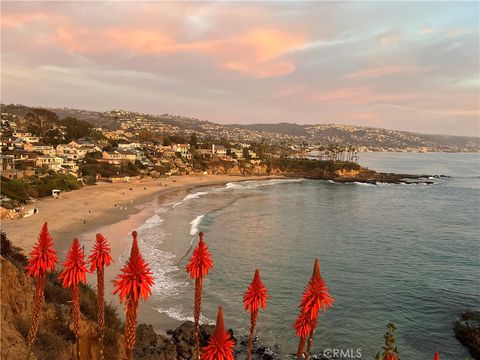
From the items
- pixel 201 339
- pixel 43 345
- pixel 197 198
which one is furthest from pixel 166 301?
pixel 197 198

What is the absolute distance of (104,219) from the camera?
56.8m

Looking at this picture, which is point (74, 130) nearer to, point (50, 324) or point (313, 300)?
point (50, 324)

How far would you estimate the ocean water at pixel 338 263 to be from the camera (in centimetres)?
2738

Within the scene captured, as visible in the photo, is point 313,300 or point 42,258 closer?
point 313,300

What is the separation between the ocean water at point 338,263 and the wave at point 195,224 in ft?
0.52

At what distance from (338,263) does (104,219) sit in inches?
1370

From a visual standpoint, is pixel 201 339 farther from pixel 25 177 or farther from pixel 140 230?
pixel 25 177

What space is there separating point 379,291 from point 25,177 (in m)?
69.0

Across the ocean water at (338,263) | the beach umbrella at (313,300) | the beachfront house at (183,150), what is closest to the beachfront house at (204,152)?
the beachfront house at (183,150)

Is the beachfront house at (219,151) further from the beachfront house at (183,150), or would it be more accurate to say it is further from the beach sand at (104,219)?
the beach sand at (104,219)

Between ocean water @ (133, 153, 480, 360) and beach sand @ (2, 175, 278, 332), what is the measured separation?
101 inches

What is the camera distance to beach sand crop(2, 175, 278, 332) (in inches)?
1334

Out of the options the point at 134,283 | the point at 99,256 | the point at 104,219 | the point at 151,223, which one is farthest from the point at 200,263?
the point at 104,219

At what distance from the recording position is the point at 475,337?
25.9m
